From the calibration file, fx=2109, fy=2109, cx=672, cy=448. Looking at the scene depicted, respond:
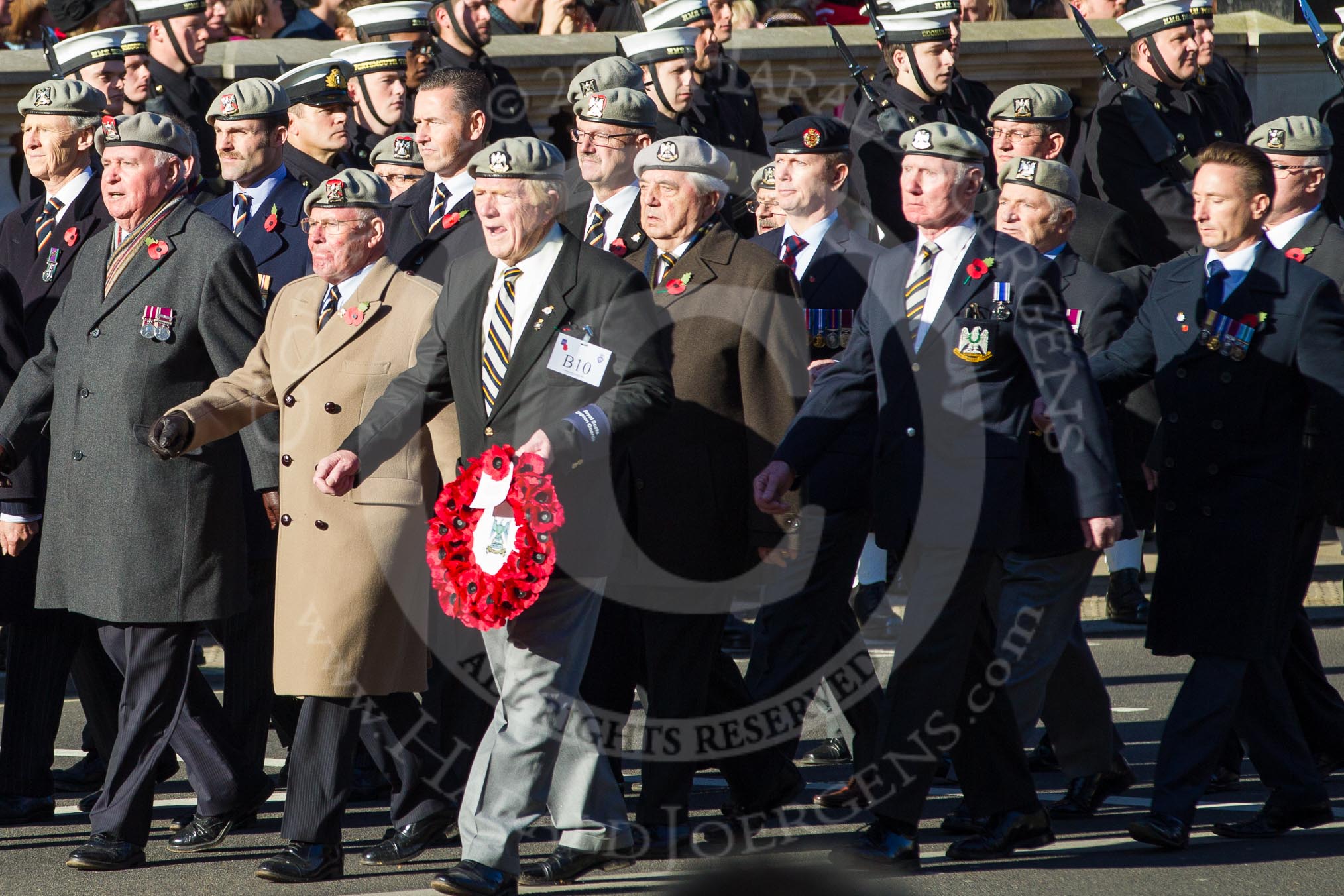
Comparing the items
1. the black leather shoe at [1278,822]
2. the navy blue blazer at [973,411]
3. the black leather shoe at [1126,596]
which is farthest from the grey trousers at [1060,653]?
the black leather shoe at [1126,596]

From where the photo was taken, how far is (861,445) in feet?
22.6

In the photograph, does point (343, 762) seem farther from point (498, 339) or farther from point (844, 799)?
point (844, 799)

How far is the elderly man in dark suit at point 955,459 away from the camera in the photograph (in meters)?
5.92

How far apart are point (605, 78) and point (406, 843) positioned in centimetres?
325

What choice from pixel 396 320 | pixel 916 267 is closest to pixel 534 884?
pixel 396 320

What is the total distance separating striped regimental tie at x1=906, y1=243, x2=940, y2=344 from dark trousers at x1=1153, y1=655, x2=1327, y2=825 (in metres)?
1.31

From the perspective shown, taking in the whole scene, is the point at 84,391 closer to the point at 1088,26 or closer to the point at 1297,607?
the point at 1297,607

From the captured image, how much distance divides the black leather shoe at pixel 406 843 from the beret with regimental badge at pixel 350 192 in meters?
1.82

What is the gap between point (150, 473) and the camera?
6207 mm

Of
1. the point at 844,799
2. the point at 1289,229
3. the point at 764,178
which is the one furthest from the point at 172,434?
the point at 1289,229

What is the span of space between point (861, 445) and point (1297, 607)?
1.48m

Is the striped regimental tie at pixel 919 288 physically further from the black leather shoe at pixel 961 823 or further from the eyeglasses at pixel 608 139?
the eyeglasses at pixel 608 139

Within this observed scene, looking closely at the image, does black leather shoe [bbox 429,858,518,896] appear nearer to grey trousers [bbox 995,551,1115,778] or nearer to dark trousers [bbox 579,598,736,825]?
dark trousers [bbox 579,598,736,825]

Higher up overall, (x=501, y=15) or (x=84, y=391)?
(x=501, y=15)
